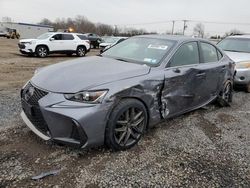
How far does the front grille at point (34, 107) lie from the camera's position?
3.17m

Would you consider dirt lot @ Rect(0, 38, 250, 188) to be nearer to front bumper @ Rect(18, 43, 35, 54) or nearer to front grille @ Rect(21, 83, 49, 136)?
front grille @ Rect(21, 83, 49, 136)

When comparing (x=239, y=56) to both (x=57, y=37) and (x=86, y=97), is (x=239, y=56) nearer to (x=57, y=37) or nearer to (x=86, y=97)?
(x=86, y=97)

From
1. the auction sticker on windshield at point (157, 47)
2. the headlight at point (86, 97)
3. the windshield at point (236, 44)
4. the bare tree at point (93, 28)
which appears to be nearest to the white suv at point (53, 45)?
the windshield at point (236, 44)

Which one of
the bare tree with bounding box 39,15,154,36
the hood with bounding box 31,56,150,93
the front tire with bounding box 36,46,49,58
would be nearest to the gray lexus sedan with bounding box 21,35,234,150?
the hood with bounding box 31,56,150,93

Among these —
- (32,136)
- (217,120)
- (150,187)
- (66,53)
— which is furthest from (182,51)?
(66,53)

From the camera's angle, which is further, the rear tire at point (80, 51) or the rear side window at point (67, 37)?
the rear tire at point (80, 51)

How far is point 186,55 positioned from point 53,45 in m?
13.3

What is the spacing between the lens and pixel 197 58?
15.5ft

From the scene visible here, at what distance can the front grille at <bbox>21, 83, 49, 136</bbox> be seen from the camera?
10.4 ft

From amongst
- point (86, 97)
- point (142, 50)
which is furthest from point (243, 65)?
point (86, 97)

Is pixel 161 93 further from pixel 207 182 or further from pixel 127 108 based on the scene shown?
pixel 207 182

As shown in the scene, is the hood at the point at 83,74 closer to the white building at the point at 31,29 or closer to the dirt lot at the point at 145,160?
the dirt lot at the point at 145,160

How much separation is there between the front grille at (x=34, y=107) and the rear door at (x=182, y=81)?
174 cm

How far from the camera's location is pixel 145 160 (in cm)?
334
